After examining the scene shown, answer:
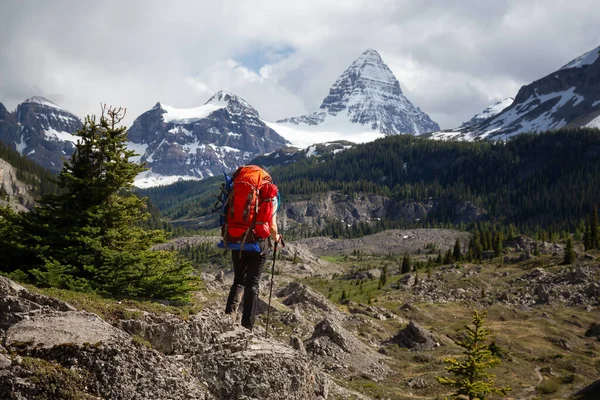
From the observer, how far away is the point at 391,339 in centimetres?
5206

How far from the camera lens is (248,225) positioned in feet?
38.5

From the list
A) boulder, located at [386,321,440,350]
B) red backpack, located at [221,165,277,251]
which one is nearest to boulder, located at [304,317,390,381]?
boulder, located at [386,321,440,350]

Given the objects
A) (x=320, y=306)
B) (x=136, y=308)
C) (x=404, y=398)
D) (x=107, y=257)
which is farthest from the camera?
(x=320, y=306)

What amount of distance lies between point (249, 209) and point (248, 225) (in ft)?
1.25

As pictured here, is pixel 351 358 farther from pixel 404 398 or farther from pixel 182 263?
pixel 182 263

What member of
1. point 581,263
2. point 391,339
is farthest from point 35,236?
point 581,263

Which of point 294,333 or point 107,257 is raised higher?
point 107,257

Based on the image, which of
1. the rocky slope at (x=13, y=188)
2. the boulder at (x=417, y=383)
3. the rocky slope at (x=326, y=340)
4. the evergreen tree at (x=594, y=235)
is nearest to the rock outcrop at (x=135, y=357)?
the rocky slope at (x=326, y=340)

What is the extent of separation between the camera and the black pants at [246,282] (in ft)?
39.8

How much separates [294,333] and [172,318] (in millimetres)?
31930

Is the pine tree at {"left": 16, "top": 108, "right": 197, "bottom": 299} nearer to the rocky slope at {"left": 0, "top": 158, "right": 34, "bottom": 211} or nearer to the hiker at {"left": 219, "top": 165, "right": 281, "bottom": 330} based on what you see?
the hiker at {"left": 219, "top": 165, "right": 281, "bottom": 330}

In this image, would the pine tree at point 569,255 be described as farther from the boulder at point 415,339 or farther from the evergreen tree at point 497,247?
the boulder at point 415,339

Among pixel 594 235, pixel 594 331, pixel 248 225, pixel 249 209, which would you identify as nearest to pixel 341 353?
pixel 248 225

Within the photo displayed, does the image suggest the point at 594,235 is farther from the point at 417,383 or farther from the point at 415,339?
the point at 417,383
